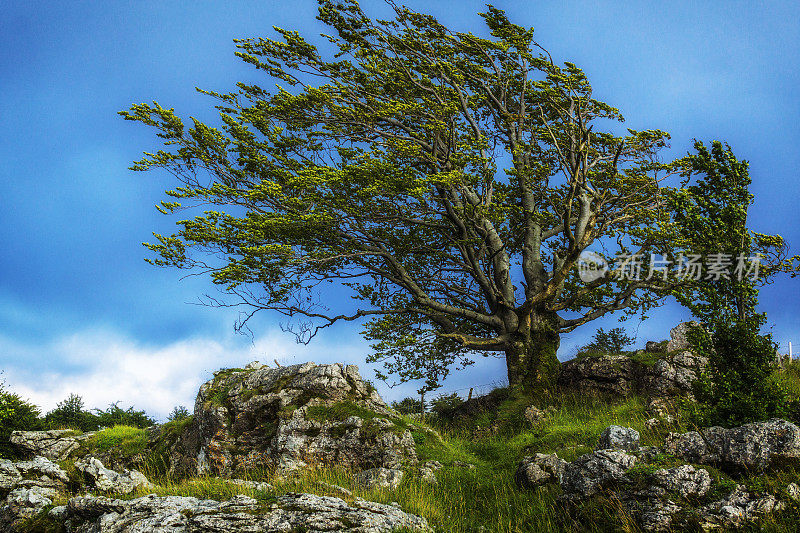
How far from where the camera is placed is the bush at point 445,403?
73.4 ft

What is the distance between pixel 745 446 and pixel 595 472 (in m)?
2.53

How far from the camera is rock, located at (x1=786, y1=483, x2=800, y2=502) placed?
7723 mm

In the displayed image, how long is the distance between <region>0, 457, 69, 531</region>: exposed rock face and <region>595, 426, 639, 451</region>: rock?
11.8 meters

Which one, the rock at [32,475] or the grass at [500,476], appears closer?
the grass at [500,476]

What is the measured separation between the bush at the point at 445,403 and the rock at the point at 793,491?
15130 mm

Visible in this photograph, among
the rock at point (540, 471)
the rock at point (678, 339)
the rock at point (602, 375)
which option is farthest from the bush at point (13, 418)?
the rock at point (678, 339)

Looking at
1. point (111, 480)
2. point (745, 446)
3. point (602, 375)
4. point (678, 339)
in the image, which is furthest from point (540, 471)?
point (678, 339)

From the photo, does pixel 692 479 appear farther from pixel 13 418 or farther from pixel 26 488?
pixel 13 418

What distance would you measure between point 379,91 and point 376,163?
5562 millimetres

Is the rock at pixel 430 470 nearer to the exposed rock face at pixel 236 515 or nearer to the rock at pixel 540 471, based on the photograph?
the rock at pixel 540 471

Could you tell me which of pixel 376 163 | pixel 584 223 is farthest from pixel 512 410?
pixel 376 163

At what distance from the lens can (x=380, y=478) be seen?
478 inches

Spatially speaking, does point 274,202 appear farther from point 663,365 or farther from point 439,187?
point 663,365

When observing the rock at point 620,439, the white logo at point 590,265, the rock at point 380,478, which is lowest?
the rock at point 380,478
